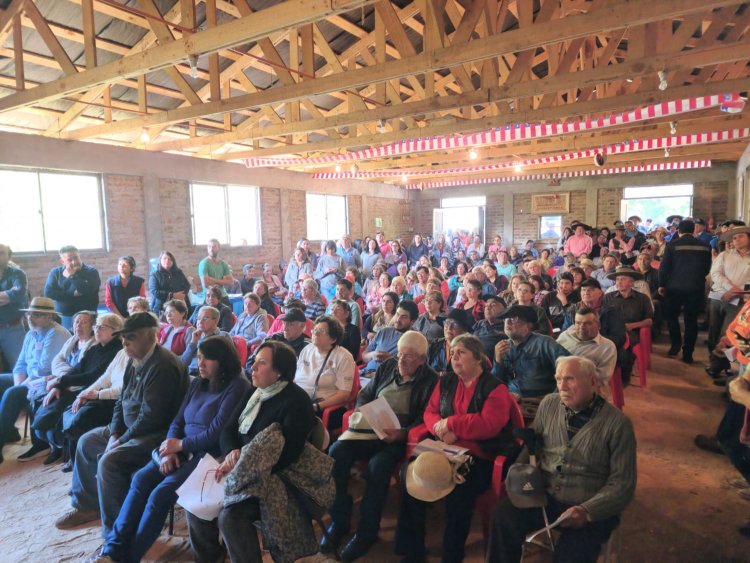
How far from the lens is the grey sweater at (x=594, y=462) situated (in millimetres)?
1972

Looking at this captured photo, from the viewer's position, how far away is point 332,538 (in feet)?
8.59

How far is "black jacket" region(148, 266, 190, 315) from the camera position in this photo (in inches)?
231

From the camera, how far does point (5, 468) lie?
3691 millimetres

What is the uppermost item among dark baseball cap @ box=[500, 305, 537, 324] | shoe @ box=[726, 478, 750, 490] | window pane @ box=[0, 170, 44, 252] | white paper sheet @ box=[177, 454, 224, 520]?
window pane @ box=[0, 170, 44, 252]

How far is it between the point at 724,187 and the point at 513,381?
1401 cm

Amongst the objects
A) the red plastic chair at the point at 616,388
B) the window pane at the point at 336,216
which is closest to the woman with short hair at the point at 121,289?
the red plastic chair at the point at 616,388

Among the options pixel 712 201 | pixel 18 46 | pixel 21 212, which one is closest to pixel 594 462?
pixel 18 46

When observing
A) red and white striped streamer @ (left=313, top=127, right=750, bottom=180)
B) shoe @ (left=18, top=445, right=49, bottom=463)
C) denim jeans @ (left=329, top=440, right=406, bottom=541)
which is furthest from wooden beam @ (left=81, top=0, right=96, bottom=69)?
red and white striped streamer @ (left=313, top=127, right=750, bottom=180)

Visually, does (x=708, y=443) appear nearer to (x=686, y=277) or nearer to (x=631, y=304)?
(x=631, y=304)

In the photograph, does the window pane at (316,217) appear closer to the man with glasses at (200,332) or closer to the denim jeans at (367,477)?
the man with glasses at (200,332)

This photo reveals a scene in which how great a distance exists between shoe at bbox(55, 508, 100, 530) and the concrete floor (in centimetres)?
5

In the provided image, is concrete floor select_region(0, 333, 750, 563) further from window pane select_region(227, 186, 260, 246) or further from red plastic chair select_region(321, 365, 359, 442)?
window pane select_region(227, 186, 260, 246)

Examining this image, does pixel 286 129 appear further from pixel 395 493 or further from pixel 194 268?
pixel 395 493

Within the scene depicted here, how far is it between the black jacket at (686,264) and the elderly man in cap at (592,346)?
2.92m
